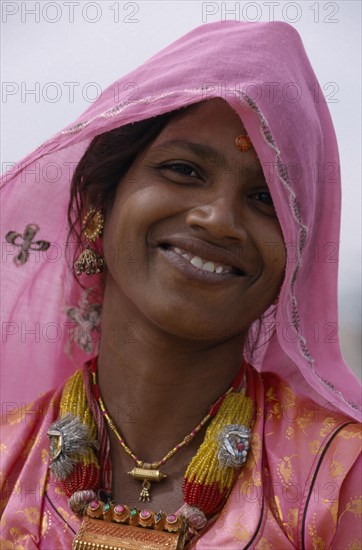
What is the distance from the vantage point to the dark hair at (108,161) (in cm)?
232

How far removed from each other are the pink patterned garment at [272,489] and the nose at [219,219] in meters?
0.42

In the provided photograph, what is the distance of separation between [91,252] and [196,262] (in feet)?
1.15

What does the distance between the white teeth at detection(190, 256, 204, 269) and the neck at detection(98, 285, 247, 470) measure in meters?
0.20

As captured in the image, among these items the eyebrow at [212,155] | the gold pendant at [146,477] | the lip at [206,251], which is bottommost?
the gold pendant at [146,477]

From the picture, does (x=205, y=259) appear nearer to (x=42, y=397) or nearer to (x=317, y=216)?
A: (x=317, y=216)

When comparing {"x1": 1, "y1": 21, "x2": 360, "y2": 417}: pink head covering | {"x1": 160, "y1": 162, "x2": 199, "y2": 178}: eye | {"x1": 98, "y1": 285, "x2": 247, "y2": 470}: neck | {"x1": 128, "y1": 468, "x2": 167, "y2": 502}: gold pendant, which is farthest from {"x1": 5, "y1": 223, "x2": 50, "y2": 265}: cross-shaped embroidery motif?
{"x1": 128, "y1": 468, "x2": 167, "y2": 502}: gold pendant

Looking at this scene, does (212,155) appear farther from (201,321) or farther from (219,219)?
(201,321)

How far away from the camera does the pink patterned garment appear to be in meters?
2.08

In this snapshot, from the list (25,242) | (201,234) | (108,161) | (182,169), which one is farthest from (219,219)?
(25,242)

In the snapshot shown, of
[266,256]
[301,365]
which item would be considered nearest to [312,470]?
[301,365]

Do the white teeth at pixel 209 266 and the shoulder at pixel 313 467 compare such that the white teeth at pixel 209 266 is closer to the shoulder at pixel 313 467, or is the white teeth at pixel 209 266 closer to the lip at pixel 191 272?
the lip at pixel 191 272

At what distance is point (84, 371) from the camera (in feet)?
A: 8.09

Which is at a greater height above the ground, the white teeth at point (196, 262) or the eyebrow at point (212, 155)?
the eyebrow at point (212, 155)

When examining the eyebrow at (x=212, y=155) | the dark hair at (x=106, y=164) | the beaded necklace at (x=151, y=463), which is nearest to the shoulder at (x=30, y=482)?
the beaded necklace at (x=151, y=463)
